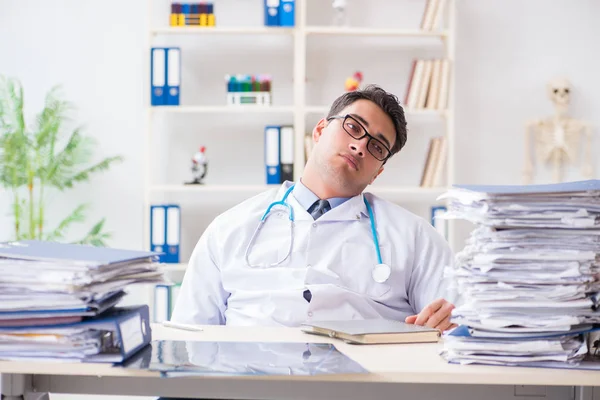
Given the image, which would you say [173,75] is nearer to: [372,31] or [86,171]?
[86,171]

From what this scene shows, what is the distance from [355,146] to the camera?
87.9 inches

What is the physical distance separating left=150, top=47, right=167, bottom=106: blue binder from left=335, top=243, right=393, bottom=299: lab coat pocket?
2.06 m

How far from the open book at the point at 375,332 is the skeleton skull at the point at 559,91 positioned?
2925mm

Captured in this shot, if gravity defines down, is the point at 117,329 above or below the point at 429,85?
below

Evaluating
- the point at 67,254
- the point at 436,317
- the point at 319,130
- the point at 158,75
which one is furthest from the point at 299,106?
the point at 67,254

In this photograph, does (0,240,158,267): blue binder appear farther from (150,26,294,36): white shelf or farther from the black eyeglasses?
(150,26,294,36): white shelf

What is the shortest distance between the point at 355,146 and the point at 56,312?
1.13 m

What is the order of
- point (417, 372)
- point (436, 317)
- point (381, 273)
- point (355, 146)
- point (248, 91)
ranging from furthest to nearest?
point (248, 91) < point (355, 146) < point (381, 273) < point (436, 317) < point (417, 372)

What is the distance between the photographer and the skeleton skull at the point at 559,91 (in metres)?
4.20

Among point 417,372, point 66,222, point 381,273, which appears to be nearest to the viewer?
point 417,372

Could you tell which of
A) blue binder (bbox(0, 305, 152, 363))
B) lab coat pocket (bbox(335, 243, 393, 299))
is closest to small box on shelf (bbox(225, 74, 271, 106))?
lab coat pocket (bbox(335, 243, 393, 299))

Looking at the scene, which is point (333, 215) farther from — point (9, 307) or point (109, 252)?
point (9, 307)

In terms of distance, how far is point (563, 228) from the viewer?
131cm

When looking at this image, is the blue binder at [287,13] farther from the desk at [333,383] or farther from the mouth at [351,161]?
the desk at [333,383]
